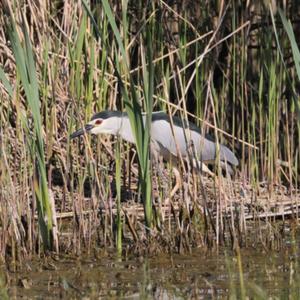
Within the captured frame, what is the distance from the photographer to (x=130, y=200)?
6672 mm

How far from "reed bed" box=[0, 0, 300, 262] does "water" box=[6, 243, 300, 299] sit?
12 centimetres

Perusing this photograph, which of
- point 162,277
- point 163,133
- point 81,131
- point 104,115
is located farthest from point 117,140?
point 163,133

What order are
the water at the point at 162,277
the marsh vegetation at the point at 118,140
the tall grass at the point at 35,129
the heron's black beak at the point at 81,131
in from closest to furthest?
the water at the point at 162,277 → the tall grass at the point at 35,129 → the marsh vegetation at the point at 118,140 → the heron's black beak at the point at 81,131

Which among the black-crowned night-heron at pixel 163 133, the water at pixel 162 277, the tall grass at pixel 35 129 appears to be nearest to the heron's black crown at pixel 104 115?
the black-crowned night-heron at pixel 163 133

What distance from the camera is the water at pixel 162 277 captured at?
14.1 ft

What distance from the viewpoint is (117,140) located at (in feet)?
16.9

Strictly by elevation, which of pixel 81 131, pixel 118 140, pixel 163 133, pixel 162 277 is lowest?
pixel 162 277

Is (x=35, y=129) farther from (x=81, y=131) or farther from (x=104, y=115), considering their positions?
(x=104, y=115)

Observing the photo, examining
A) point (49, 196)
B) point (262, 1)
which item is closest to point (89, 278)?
point (49, 196)

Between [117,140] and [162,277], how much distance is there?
862 mm

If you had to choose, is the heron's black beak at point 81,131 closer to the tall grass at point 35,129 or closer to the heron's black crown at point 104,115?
the heron's black crown at point 104,115

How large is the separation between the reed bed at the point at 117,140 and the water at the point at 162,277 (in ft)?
0.41

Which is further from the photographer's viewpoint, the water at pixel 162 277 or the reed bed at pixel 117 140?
the reed bed at pixel 117 140

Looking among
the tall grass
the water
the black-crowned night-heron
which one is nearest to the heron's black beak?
the black-crowned night-heron
